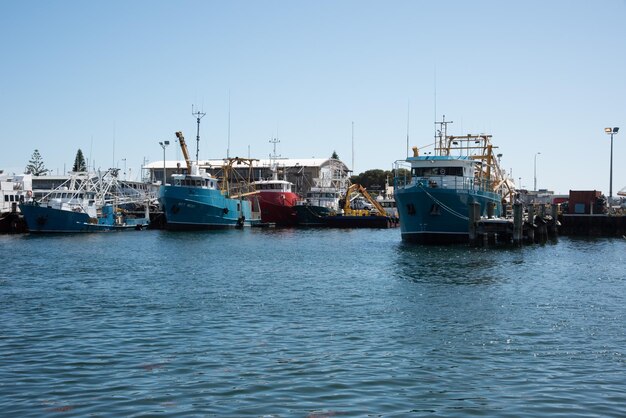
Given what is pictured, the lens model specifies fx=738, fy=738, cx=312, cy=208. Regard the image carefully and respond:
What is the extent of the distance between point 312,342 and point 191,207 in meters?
65.1

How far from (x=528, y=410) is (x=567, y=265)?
31.5m

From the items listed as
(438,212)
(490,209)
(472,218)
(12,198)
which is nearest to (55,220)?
(12,198)

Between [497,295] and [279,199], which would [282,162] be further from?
[497,295]

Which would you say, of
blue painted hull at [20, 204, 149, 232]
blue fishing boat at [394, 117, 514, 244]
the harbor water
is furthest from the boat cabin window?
blue painted hull at [20, 204, 149, 232]

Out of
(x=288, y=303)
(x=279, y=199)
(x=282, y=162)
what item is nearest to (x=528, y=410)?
(x=288, y=303)

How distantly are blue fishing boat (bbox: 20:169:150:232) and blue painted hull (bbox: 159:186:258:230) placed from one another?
6.95 m

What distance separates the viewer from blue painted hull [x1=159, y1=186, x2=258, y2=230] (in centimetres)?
8262

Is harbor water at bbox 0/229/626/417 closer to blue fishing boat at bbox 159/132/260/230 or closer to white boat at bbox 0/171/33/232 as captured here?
blue fishing boat at bbox 159/132/260/230

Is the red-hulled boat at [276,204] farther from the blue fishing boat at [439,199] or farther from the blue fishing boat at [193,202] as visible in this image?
the blue fishing boat at [439,199]

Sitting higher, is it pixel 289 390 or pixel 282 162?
pixel 282 162

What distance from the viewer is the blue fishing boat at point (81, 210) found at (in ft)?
249

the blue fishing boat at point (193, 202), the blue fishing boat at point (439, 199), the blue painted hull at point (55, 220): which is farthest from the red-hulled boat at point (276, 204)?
the blue fishing boat at point (439, 199)

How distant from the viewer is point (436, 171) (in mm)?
58594

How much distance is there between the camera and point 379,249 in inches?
2226
